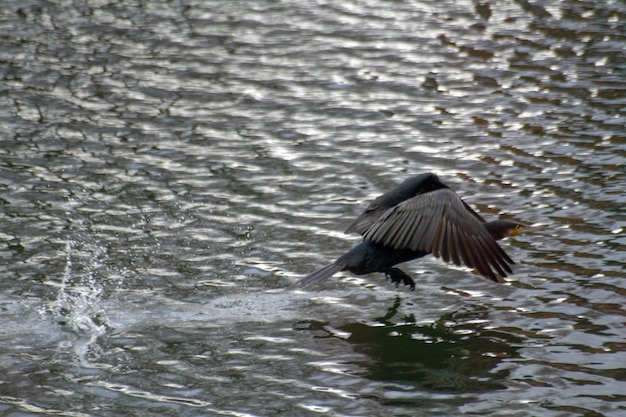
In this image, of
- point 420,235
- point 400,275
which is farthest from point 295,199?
point 420,235

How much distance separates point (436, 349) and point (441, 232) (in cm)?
88

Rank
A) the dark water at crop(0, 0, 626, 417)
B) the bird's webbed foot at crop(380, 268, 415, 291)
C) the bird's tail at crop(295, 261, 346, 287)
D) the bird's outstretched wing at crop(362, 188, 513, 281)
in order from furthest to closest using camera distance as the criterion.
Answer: the bird's webbed foot at crop(380, 268, 415, 291) < the bird's tail at crop(295, 261, 346, 287) < the bird's outstretched wing at crop(362, 188, 513, 281) < the dark water at crop(0, 0, 626, 417)

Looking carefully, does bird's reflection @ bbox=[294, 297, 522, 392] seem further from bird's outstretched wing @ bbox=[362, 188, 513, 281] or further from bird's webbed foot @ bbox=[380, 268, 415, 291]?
bird's outstretched wing @ bbox=[362, 188, 513, 281]

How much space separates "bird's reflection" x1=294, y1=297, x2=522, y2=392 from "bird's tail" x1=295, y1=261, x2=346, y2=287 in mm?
334

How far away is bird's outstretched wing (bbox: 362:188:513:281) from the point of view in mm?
7449

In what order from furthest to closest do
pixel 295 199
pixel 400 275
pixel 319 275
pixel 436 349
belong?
pixel 295 199 < pixel 400 275 < pixel 319 275 < pixel 436 349

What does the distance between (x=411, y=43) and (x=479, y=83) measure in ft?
6.38

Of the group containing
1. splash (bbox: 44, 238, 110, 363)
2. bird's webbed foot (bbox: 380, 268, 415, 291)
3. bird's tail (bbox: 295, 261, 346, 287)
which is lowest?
splash (bbox: 44, 238, 110, 363)

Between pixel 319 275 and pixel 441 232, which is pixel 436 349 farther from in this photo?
pixel 319 275

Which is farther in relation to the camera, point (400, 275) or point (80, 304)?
point (400, 275)

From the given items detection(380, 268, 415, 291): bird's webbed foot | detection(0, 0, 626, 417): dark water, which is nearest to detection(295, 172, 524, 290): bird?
detection(380, 268, 415, 291): bird's webbed foot

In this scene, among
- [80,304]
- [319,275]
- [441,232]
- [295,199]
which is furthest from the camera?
[295,199]

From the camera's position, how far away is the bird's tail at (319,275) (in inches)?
313

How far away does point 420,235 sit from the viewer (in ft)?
25.2
